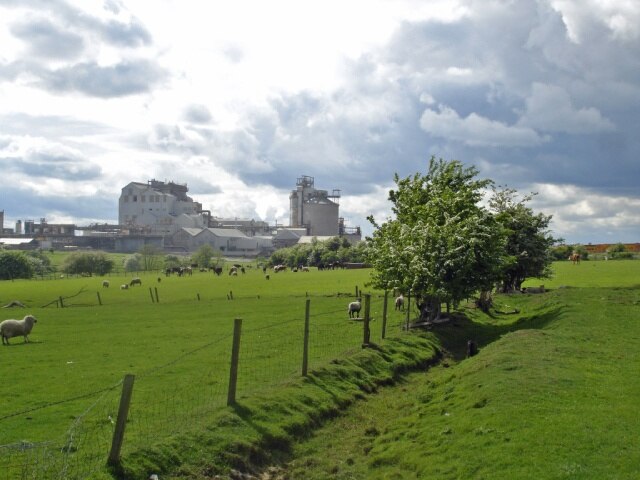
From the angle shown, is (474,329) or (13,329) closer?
(13,329)

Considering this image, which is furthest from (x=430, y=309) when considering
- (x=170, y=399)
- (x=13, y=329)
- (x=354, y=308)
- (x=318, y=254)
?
(x=318, y=254)

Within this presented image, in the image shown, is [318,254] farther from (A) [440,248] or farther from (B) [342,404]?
(B) [342,404]

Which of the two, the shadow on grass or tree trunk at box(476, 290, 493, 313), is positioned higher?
tree trunk at box(476, 290, 493, 313)

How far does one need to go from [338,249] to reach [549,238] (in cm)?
11023

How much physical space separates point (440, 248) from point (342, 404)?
66.5ft

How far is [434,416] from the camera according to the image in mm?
19500

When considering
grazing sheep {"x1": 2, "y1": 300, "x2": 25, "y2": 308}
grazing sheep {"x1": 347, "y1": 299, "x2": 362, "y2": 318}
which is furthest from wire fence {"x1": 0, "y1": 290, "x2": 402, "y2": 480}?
grazing sheep {"x1": 2, "y1": 300, "x2": 25, "y2": 308}

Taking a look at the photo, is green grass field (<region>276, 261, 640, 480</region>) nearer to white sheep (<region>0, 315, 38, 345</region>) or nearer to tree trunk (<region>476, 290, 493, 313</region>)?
tree trunk (<region>476, 290, 493, 313</region>)

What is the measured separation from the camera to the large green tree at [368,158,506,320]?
130ft

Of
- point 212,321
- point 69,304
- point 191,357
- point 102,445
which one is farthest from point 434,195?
point 69,304

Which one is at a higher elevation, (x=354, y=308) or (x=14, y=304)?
(x=354, y=308)

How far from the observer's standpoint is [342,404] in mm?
21656

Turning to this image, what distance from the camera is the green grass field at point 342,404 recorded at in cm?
1465

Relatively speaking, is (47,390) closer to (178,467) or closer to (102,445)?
(102,445)
